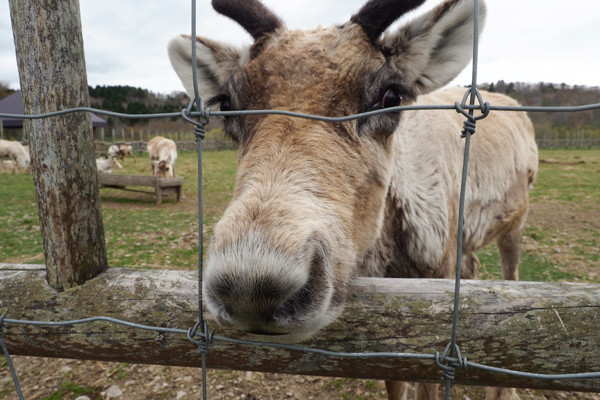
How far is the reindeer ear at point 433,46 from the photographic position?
2.11m

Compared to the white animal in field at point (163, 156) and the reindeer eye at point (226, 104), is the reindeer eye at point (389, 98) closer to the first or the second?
the reindeer eye at point (226, 104)

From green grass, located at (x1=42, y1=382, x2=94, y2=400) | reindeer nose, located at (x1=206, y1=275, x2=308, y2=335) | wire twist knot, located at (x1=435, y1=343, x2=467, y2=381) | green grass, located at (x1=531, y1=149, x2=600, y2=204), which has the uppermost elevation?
reindeer nose, located at (x1=206, y1=275, x2=308, y2=335)

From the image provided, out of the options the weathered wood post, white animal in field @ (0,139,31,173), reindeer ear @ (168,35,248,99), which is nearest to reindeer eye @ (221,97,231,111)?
reindeer ear @ (168,35,248,99)

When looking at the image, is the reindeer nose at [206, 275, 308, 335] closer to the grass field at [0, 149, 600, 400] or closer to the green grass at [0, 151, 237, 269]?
the grass field at [0, 149, 600, 400]

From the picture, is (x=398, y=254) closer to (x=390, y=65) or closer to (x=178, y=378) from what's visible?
(x=390, y=65)

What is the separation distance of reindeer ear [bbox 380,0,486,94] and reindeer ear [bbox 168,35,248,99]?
1.03 metres

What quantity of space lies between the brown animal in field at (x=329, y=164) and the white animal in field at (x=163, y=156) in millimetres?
13519

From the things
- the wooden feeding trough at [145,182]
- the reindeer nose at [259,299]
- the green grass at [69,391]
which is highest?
the reindeer nose at [259,299]

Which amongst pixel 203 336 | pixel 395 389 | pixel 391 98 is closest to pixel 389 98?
pixel 391 98

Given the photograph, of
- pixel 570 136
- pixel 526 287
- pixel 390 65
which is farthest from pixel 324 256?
pixel 570 136

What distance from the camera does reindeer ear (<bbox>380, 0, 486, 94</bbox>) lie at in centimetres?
211

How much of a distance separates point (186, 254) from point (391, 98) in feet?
20.8

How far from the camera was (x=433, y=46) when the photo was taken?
2254 mm

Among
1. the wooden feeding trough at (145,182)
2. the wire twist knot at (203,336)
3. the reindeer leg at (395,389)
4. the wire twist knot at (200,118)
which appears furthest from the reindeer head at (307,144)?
the wooden feeding trough at (145,182)
